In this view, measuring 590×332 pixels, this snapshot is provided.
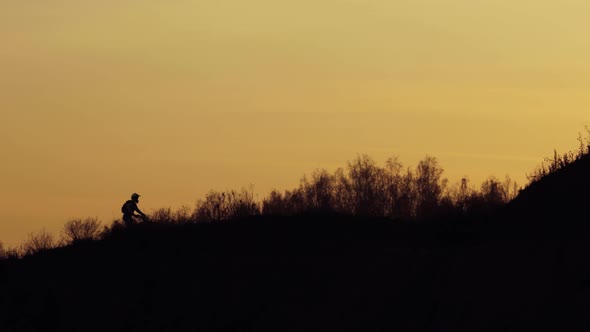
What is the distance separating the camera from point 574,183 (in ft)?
125

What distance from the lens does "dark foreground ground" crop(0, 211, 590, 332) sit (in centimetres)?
3372

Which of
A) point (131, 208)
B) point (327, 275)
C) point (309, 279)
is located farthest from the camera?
point (131, 208)

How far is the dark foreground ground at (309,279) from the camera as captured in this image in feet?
111

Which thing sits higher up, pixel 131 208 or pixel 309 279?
pixel 131 208

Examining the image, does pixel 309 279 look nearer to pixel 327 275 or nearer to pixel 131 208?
pixel 327 275

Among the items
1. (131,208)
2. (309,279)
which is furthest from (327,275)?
(131,208)

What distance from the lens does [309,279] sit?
40.2 metres

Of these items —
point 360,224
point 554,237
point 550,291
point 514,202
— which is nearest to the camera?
point 550,291

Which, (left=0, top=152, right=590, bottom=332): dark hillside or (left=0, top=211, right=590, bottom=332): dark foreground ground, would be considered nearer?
(left=0, top=211, right=590, bottom=332): dark foreground ground

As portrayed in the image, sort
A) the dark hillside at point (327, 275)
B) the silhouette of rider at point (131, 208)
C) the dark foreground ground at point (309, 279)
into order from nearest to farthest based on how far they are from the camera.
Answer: the dark foreground ground at point (309, 279), the dark hillside at point (327, 275), the silhouette of rider at point (131, 208)

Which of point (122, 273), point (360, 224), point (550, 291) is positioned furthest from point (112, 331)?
point (550, 291)

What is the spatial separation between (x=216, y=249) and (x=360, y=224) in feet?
16.9

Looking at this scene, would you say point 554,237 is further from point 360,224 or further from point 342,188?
point 342,188

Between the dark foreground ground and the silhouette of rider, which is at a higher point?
the silhouette of rider
